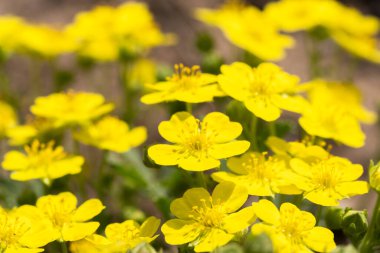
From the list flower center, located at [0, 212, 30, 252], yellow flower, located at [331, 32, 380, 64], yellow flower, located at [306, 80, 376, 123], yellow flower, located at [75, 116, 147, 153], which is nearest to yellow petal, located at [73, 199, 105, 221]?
flower center, located at [0, 212, 30, 252]

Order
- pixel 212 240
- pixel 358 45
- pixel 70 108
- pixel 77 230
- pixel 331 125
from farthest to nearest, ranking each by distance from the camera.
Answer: pixel 358 45, pixel 70 108, pixel 331 125, pixel 77 230, pixel 212 240

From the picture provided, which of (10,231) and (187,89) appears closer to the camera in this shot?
(10,231)

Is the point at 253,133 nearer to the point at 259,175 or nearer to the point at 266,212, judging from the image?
the point at 259,175

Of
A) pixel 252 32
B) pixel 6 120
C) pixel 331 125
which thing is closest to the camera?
pixel 331 125

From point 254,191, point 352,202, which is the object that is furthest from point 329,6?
point 254,191

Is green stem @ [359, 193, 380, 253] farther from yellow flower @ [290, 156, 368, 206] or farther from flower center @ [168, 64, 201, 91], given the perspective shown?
flower center @ [168, 64, 201, 91]

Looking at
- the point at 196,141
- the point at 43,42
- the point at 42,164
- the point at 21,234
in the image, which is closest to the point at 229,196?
the point at 196,141
